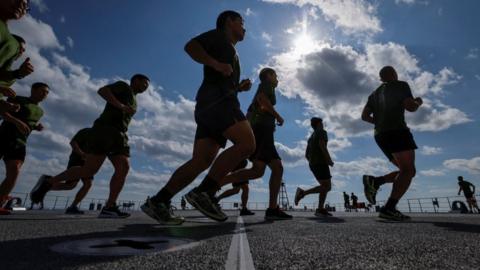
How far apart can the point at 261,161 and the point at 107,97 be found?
111 inches

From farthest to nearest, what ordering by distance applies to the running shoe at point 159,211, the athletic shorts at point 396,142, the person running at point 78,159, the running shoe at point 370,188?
the person running at point 78,159 < the running shoe at point 370,188 < the athletic shorts at point 396,142 < the running shoe at point 159,211

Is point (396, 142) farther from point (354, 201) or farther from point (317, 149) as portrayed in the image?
point (354, 201)

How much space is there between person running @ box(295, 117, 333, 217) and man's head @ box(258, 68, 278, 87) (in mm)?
2093

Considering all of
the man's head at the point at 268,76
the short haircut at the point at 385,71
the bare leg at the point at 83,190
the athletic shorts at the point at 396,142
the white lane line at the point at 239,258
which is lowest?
the white lane line at the point at 239,258

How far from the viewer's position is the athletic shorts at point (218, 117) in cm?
286

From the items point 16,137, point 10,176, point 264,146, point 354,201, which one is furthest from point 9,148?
point 354,201

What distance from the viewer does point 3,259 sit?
121 cm

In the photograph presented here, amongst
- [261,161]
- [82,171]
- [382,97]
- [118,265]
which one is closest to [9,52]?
[82,171]

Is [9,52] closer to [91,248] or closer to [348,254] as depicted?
[91,248]

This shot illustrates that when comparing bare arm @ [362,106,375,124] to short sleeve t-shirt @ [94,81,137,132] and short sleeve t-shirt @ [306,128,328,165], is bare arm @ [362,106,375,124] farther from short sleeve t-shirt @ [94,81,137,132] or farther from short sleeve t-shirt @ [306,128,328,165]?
short sleeve t-shirt @ [94,81,137,132]

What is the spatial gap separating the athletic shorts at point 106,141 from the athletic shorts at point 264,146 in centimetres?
230

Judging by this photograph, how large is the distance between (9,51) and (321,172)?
5.95 metres

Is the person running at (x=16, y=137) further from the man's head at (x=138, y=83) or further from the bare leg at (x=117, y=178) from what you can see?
the man's head at (x=138, y=83)

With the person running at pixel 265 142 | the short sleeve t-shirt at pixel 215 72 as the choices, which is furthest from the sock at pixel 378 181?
the short sleeve t-shirt at pixel 215 72
